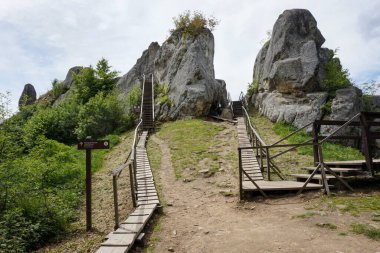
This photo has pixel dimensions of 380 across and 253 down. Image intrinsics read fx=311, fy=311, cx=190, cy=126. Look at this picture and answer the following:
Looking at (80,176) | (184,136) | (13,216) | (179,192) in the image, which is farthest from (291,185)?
(184,136)

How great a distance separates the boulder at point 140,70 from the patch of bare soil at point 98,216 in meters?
19.5

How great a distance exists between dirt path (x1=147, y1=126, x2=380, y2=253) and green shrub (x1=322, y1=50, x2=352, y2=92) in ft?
47.8

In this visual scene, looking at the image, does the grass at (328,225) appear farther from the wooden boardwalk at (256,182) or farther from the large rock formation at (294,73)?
the large rock formation at (294,73)

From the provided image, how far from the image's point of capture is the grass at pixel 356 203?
711 centimetres

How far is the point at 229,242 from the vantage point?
6211 mm

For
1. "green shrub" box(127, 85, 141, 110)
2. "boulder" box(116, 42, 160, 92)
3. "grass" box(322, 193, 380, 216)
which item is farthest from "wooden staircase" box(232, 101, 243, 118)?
"grass" box(322, 193, 380, 216)

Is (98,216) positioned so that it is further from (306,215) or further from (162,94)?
(162,94)

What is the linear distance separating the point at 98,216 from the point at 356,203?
689cm

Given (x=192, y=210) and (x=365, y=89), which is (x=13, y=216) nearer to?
(x=192, y=210)

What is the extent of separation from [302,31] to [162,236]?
934 inches

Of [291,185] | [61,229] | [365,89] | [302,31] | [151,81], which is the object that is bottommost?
[61,229]

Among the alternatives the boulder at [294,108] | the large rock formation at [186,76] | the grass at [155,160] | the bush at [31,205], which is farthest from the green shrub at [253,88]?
the bush at [31,205]

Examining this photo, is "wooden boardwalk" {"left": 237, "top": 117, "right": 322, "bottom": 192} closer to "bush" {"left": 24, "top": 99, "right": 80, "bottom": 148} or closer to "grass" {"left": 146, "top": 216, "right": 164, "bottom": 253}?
"grass" {"left": 146, "top": 216, "right": 164, "bottom": 253}

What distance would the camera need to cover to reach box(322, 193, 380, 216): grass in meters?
7.11
